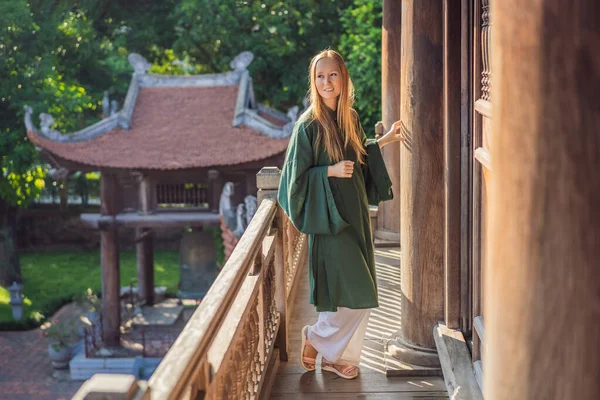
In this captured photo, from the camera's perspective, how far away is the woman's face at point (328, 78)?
3271mm

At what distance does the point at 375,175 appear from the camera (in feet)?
11.6

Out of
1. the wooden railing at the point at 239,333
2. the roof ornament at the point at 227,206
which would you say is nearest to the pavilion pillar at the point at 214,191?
the roof ornament at the point at 227,206

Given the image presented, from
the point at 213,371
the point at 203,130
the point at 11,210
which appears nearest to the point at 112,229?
the point at 203,130

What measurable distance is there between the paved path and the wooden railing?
11494 millimetres

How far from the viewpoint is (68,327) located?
18016mm

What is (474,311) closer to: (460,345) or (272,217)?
(460,345)

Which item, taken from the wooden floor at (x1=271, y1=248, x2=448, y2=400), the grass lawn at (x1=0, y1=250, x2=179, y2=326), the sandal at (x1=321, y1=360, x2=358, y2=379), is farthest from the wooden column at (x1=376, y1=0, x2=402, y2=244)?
the grass lawn at (x1=0, y1=250, x2=179, y2=326)

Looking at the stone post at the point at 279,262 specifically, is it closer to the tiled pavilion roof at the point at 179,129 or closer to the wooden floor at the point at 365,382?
the wooden floor at the point at 365,382

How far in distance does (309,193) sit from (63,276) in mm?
20298

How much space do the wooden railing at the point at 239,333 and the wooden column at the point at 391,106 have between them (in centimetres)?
181

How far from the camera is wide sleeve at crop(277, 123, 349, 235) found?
333 centimetres

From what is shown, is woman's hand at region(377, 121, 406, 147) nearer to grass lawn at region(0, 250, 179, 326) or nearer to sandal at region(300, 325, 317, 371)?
sandal at region(300, 325, 317, 371)

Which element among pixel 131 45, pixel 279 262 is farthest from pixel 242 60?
pixel 279 262

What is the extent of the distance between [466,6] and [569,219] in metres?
2.01
